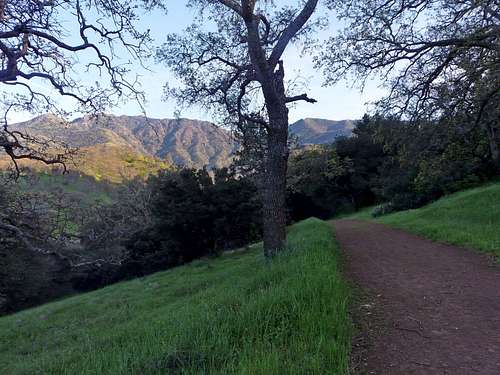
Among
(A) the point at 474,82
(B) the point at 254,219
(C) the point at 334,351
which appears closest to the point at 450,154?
(A) the point at 474,82

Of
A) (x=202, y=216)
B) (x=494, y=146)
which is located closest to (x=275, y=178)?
(x=202, y=216)

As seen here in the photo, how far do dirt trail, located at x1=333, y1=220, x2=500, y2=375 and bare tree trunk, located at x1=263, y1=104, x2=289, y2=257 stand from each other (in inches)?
71.4

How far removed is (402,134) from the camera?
15234mm

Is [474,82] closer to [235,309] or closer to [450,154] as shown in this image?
[450,154]

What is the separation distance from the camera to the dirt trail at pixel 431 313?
346cm

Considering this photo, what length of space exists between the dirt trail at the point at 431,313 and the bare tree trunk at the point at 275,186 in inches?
71.4

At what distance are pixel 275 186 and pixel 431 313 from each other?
518 cm

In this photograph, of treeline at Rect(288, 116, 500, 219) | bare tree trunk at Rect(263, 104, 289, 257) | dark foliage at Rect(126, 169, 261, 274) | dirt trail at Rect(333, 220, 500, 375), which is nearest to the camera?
dirt trail at Rect(333, 220, 500, 375)

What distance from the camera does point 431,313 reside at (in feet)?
15.6

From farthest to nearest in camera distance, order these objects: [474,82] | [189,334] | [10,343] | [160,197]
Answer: [160,197] < [474,82] < [10,343] < [189,334]

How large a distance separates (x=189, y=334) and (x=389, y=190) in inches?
1325

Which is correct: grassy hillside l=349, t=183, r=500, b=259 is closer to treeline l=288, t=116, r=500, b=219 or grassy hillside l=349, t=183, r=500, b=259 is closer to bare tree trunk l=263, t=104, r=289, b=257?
treeline l=288, t=116, r=500, b=219

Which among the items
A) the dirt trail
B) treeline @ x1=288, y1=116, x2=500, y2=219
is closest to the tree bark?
the dirt trail

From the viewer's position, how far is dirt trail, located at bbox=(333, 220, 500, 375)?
346cm
